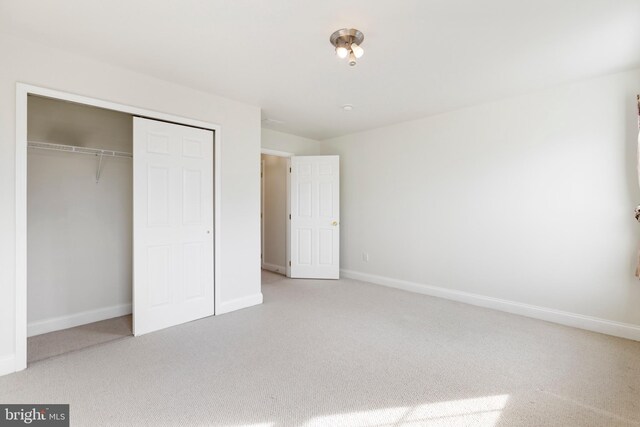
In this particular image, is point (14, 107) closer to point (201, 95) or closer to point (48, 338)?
point (201, 95)

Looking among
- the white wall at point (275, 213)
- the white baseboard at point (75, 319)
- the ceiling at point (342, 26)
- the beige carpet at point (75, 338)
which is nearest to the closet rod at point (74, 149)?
the ceiling at point (342, 26)

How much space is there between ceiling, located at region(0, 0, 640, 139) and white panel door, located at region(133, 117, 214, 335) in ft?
2.06

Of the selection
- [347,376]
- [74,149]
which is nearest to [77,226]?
[74,149]

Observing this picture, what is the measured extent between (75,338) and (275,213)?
3517mm

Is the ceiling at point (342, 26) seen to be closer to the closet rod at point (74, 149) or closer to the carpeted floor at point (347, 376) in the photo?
the closet rod at point (74, 149)

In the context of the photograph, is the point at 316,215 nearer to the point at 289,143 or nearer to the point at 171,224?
the point at 289,143

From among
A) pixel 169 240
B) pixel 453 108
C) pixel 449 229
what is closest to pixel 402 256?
pixel 449 229

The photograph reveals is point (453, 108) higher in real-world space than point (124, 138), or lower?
higher

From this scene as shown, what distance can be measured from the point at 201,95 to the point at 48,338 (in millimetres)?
2771

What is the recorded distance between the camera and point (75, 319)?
10.4ft

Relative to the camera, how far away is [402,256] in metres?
4.58

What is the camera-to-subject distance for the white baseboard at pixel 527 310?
2.89 metres

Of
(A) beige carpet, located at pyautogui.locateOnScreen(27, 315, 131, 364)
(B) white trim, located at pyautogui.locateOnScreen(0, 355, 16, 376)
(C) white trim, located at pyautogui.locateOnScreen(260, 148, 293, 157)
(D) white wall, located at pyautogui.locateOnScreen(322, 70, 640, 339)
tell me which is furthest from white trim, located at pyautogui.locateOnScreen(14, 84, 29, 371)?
(D) white wall, located at pyautogui.locateOnScreen(322, 70, 640, 339)

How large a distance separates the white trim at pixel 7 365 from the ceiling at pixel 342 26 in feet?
7.77
